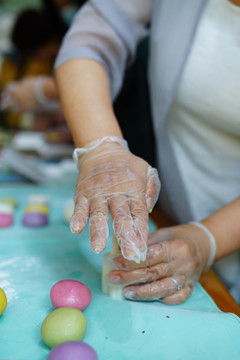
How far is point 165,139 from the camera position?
1.12 meters

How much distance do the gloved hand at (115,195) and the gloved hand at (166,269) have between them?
0.10 metres

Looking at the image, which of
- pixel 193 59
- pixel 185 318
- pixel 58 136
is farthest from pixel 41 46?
pixel 185 318

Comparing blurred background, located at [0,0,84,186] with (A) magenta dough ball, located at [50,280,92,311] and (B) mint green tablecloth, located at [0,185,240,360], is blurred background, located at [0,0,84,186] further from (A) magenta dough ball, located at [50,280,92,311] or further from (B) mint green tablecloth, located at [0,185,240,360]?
(A) magenta dough ball, located at [50,280,92,311]

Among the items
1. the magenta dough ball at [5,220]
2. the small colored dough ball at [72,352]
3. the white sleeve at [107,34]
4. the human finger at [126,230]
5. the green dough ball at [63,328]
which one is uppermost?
the white sleeve at [107,34]

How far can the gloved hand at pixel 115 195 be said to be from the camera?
2.03 feet

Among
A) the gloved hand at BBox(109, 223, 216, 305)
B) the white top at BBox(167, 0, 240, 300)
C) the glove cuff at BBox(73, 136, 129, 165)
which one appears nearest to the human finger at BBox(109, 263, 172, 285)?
the gloved hand at BBox(109, 223, 216, 305)

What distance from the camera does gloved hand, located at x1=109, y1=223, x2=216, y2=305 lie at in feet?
2.34

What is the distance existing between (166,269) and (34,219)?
19.9 inches

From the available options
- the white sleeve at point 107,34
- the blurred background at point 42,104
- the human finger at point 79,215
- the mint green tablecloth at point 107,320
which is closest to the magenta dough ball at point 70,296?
the mint green tablecloth at point 107,320

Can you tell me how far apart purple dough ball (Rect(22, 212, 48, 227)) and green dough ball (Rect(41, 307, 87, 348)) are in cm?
51

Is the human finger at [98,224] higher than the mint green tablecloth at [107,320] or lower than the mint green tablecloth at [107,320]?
higher

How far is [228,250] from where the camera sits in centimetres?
89

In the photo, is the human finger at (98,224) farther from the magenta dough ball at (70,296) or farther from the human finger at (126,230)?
the magenta dough ball at (70,296)

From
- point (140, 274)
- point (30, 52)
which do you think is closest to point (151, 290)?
point (140, 274)
